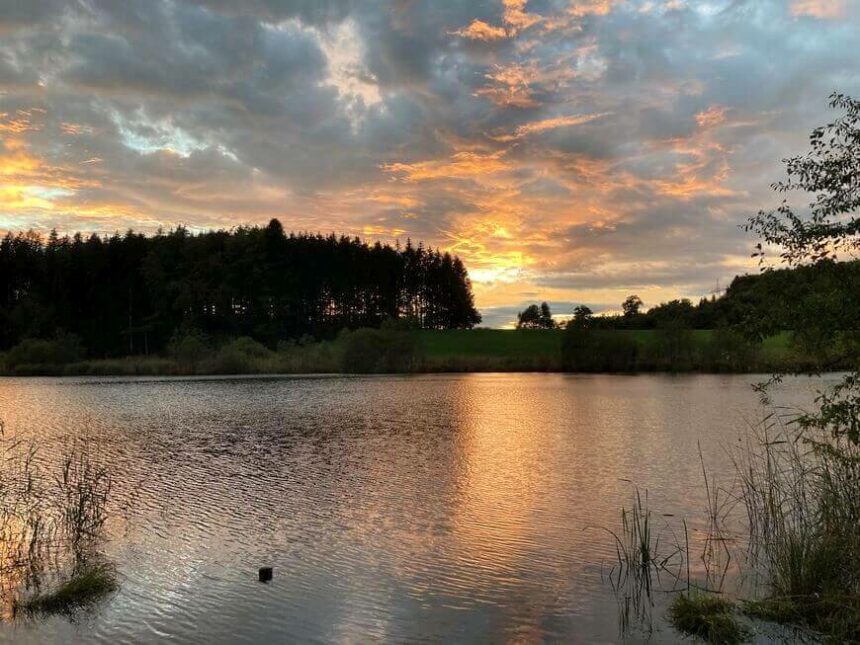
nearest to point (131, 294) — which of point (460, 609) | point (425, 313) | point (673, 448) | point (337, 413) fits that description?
point (425, 313)

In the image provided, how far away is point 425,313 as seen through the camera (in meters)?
134

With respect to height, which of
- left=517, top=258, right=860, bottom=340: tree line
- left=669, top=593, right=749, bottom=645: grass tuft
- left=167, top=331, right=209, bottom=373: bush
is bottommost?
left=669, top=593, right=749, bottom=645: grass tuft

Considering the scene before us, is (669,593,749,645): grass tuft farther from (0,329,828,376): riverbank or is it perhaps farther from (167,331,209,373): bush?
(167,331,209,373): bush

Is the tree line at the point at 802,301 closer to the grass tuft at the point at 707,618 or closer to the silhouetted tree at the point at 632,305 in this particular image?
the grass tuft at the point at 707,618

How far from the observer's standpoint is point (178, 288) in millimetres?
103500

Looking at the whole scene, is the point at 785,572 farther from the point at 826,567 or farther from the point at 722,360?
the point at 722,360

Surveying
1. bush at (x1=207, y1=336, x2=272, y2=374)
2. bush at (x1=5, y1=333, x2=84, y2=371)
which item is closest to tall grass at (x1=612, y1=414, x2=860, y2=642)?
bush at (x1=207, y1=336, x2=272, y2=374)

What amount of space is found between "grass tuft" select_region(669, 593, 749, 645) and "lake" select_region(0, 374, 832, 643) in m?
0.26

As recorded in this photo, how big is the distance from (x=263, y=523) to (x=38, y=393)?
41.6 meters

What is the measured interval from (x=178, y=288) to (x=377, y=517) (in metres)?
100

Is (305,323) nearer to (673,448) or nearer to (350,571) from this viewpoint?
(673,448)

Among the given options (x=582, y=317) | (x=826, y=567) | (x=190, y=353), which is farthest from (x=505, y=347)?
(x=826, y=567)

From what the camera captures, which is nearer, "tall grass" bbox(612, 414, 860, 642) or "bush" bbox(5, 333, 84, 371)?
"tall grass" bbox(612, 414, 860, 642)

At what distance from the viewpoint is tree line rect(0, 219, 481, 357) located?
336 ft
